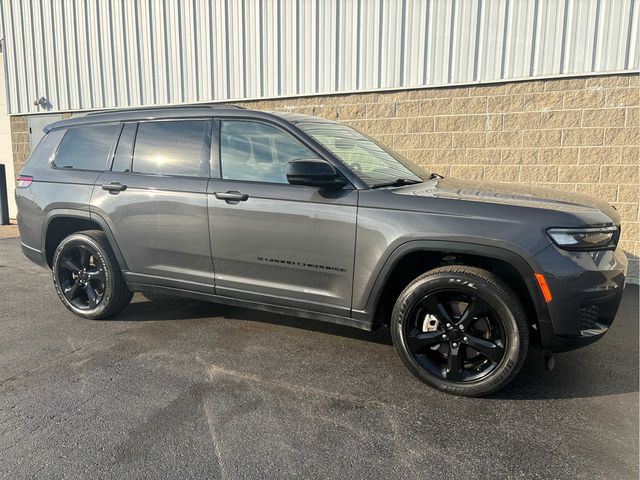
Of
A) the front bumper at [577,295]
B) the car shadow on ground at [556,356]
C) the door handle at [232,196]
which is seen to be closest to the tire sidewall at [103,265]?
the car shadow on ground at [556,356]

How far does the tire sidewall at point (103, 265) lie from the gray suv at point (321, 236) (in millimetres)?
14

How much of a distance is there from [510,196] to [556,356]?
4.56 feet

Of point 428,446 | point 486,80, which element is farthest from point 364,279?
point 486,80

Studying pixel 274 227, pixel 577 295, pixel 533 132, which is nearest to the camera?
pixel 577 295

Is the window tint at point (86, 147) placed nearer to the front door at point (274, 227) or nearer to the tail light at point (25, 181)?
the tail light at point (25, 181)

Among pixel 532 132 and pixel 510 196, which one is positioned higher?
pixel 532 132

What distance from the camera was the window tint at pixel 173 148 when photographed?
3.69 meters

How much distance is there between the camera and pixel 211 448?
240 centimetres

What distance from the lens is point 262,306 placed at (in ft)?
11.5

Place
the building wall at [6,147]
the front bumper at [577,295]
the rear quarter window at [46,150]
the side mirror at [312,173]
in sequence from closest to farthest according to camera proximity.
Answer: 1. the front bumper at [577,295]
2. the side mirror at [312,173]
3. the rear quarter window at [46,150]
4. the building wall at [6,147]

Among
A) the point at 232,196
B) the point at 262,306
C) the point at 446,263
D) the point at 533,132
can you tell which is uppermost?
the point at 533,132

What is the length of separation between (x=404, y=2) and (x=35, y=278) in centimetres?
604

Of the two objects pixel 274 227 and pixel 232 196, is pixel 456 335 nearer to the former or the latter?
pixel 274 227

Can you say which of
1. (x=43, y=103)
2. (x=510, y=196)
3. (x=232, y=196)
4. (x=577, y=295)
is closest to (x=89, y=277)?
(x=232, y=196)
